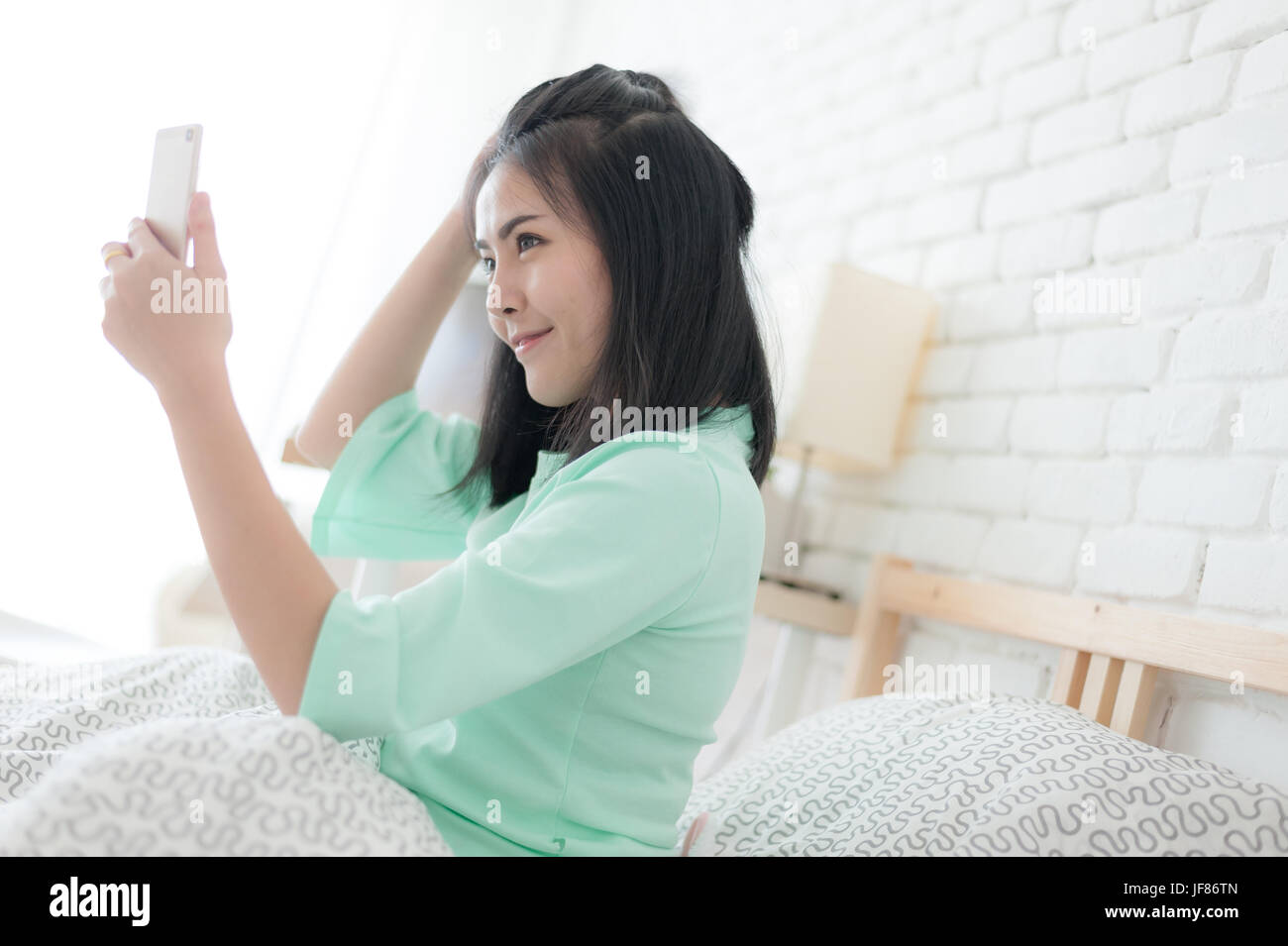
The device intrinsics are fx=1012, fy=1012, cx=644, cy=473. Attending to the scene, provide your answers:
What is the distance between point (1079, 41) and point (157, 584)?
2.04 m

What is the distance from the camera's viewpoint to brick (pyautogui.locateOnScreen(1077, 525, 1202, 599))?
1167mm

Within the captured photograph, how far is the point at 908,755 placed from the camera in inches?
40.1

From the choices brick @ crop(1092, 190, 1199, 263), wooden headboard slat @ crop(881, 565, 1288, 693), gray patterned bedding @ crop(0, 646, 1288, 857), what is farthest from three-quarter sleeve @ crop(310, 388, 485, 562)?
brick @ crop(1092, 190, 1199, 263)

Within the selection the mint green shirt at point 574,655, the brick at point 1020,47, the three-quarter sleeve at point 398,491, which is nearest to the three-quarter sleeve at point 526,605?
the mint green shirt at point 574,655

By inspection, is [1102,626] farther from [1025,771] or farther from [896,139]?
[896,139]

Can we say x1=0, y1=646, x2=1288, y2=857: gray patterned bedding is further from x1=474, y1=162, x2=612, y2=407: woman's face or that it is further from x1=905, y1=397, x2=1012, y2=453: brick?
x1=905, y1=397, x2=1012, y2=453: brick

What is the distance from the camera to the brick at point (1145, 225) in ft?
4.20

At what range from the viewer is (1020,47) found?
1635mm

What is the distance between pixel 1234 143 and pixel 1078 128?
0.94 feet

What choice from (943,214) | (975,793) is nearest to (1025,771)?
(975,793)

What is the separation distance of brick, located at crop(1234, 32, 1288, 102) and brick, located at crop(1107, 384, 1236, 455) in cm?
36

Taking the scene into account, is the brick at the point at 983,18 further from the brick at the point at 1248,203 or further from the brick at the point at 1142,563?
the brick at the point at 1142,563
